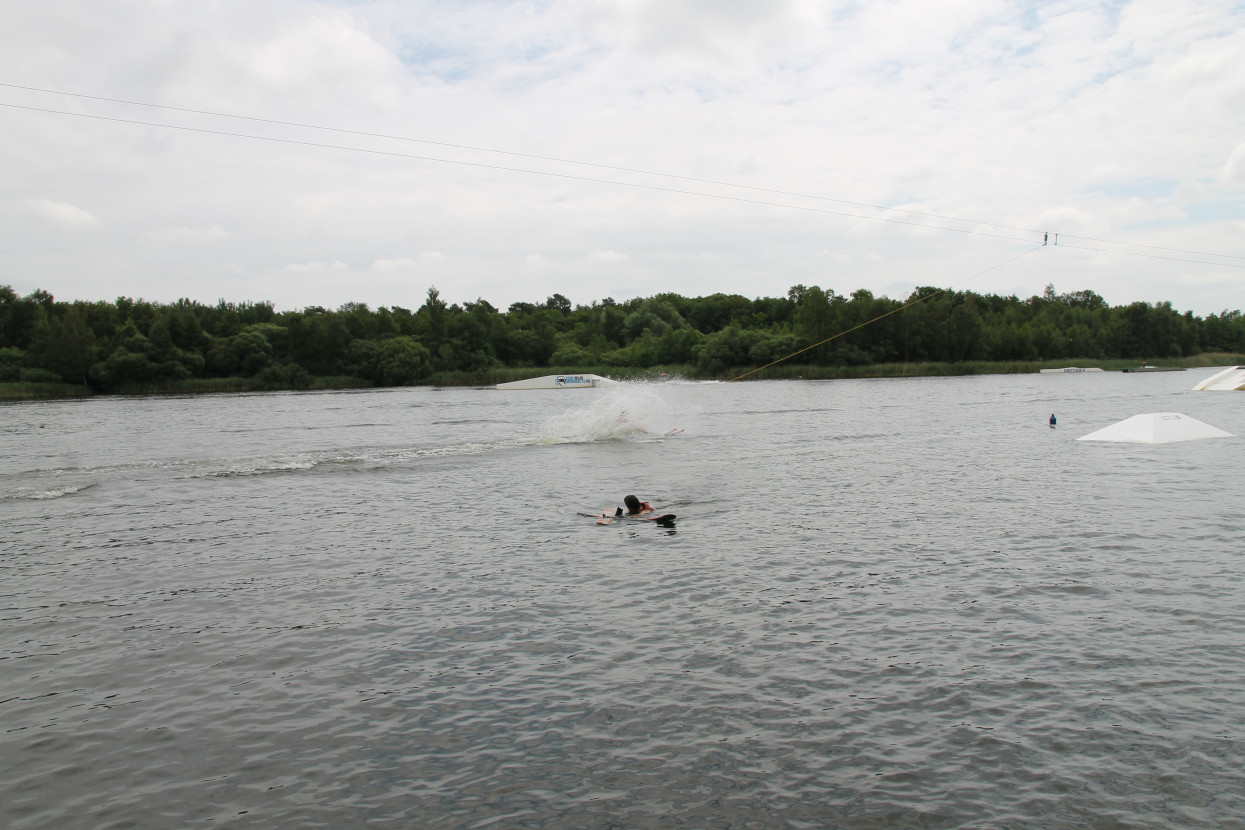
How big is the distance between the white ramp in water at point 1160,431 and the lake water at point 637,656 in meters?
9.54

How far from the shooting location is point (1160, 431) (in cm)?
3170

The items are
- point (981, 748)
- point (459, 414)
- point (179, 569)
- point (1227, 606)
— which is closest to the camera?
point (981, 748)

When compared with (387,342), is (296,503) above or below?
below

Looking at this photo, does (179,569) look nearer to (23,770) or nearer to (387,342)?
(23,770)

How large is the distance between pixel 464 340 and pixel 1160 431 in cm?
12633

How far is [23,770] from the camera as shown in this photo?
26.9 feet

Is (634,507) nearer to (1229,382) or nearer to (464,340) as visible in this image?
(1229,382)

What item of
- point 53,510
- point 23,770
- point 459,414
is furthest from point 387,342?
point 23,770

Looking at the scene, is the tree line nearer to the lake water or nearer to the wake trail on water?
the wake trail on water

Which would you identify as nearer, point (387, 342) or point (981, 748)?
point (981, 748)

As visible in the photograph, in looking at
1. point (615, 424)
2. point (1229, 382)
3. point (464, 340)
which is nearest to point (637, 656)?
point (615, 424)

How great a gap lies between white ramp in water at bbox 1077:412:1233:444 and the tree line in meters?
70.9

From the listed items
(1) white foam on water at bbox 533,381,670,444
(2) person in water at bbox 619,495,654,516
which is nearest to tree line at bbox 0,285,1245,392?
(1) white foam on water at bbox 533,381,670,444

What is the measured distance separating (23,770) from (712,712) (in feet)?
22.3
